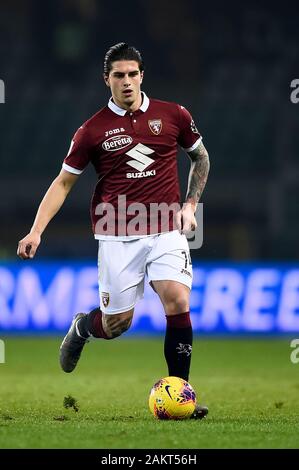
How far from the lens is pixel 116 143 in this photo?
6820 millimetres

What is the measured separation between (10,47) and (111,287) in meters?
17.5

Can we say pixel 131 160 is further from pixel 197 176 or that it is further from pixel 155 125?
pixel 197 176

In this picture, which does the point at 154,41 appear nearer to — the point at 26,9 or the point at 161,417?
the point at 26,9

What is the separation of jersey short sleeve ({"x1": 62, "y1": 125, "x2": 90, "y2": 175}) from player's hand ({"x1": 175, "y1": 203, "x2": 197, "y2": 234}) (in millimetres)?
729

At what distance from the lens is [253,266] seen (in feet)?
49.8

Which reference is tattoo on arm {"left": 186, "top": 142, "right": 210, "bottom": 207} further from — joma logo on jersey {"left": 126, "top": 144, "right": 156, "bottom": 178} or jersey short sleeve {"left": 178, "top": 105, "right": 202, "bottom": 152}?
joma logo on jersey {"left": 126, "top": 144, "right": 156, "bottom": 178}

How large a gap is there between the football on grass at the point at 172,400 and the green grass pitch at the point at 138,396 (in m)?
0.11

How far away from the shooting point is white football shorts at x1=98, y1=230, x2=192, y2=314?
6.69m

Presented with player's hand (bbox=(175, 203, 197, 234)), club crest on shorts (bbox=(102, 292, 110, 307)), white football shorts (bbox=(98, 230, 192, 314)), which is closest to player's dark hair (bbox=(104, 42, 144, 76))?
player's hand (bbox=(175, 203, 197, 234))

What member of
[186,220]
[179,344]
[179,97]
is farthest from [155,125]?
[179,97]

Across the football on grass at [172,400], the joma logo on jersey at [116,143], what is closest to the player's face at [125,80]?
the joma logo on jersey at [116,143]

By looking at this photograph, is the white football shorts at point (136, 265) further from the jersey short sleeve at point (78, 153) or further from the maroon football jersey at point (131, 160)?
the jersey short sleeve at point (78, 153)

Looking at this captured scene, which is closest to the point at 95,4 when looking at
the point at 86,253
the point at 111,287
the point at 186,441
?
the point at 86,253

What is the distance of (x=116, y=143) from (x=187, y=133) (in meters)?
0.52
